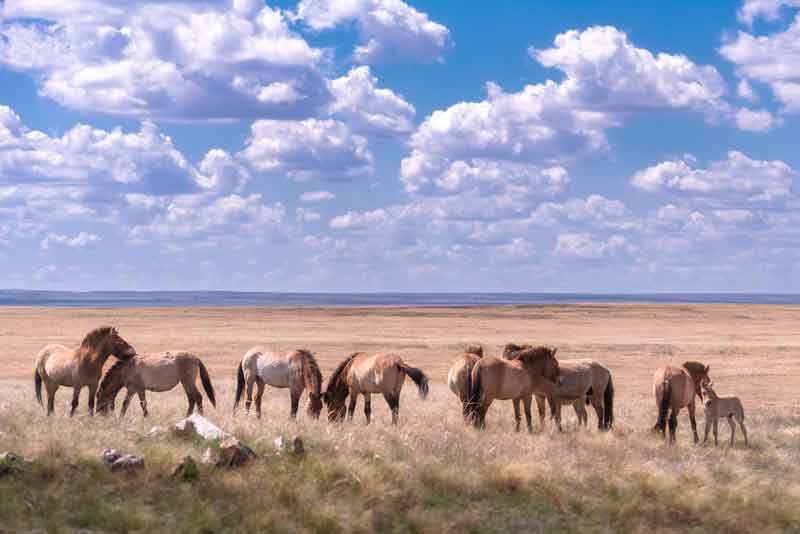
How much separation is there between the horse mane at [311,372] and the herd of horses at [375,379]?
0.08 feet

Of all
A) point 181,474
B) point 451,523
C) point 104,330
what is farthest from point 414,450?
point 104,330

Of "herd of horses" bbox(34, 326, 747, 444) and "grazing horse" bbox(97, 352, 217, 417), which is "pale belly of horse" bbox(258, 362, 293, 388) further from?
"grazing horse" bbox(97, 352, 217, 417)

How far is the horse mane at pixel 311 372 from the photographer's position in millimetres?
19500

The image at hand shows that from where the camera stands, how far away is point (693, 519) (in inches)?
517

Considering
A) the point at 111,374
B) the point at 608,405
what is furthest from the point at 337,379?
the point at 608,405

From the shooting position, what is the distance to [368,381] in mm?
19656

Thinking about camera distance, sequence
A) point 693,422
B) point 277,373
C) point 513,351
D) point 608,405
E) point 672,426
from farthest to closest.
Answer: point 513,351
point 277,373
point 608,405
point 693,422
point 672,426

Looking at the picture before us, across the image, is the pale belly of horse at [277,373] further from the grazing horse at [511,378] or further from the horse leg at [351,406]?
the grazing horse at [511,378]

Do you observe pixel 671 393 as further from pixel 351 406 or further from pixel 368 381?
pixel 351 406

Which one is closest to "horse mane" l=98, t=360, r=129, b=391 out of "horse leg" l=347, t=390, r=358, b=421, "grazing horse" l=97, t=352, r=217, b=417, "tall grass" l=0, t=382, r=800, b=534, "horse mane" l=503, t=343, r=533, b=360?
"grazing horse" l=97, t=352, r=217, b=417

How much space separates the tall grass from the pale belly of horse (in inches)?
151

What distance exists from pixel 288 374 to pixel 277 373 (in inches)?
10.7

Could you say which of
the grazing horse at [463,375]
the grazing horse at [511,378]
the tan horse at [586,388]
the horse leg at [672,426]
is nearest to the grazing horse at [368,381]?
the grazing horse at [463,375]

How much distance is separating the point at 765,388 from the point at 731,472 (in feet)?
62.6
